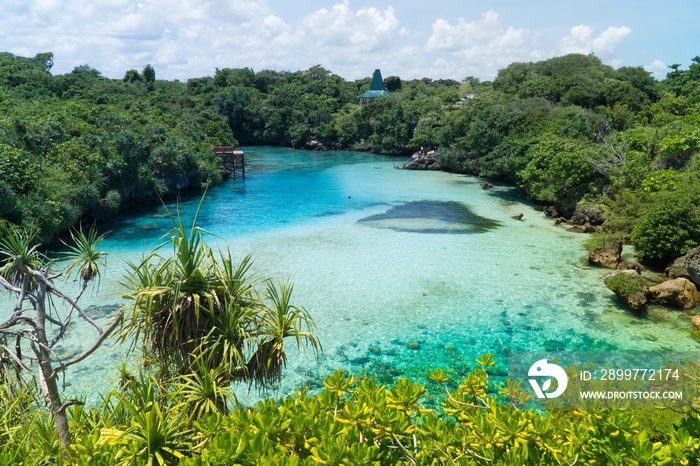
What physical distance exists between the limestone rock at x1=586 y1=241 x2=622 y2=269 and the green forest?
1.56 feet

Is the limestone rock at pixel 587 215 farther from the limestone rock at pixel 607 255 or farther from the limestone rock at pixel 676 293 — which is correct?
the limestone rock at pixel 676 293

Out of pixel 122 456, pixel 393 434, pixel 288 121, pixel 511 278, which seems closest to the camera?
pixel 393 434

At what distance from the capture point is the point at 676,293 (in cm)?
1228

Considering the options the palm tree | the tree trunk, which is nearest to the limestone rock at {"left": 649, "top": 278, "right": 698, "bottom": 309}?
the palm tree

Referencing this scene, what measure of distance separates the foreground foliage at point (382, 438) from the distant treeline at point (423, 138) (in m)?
12.9

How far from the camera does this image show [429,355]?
10531 millimetres

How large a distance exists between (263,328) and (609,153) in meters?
19.8

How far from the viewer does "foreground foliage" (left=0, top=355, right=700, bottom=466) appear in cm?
320

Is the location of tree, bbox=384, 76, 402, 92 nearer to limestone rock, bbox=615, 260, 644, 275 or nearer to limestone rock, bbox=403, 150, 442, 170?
limestone rock, bbox=403, 150, 442, 170

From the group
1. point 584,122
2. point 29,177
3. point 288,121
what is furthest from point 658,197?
point 288,121

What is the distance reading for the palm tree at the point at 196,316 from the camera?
18.2 ft

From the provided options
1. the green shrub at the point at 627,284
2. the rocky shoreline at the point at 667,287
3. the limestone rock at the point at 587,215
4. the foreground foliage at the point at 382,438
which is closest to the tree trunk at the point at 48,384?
the foreground foliage at the point at 382,438

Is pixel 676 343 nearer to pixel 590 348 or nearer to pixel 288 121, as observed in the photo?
pixel 590 348

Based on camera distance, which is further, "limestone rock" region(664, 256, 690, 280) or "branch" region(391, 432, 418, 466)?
"limestone rock" region(664, 256, 690, 280)
